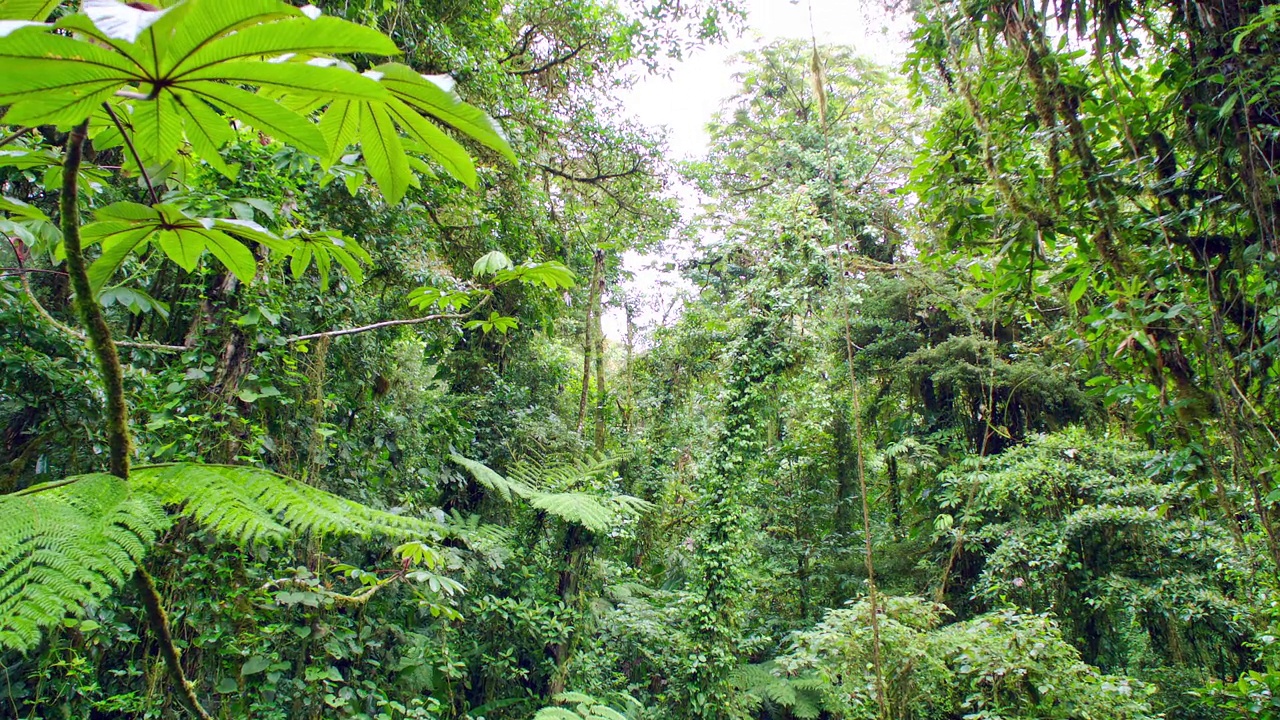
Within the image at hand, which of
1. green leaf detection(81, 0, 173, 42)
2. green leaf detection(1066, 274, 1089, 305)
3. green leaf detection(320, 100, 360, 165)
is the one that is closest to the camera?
green leaf detection(81, 0, 173, 42)

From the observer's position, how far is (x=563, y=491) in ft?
12.2

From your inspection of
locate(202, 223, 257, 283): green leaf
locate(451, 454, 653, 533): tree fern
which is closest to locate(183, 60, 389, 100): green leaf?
locate(202, 223, 257, 283): green leaf

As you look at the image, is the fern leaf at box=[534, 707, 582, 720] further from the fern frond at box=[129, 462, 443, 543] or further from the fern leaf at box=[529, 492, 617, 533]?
the fern frond at box=[129, 462, 443, 543]

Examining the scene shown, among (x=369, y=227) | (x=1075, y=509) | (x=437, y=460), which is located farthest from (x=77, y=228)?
(x=1075, y=509)

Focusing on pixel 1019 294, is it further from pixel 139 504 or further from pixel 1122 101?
pixel 139 504

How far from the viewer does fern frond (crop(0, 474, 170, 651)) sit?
382 millimetres

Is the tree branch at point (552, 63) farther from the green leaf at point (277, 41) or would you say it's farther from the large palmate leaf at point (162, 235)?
the green leaf at point (277, 41)

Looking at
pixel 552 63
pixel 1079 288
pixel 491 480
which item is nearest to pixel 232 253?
pixel 1079 288

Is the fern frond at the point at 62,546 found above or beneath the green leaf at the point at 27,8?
beneath

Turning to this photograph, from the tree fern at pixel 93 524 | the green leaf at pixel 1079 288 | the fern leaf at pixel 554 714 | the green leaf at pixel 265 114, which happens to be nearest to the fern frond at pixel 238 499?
the tree fern at pixel 93 524

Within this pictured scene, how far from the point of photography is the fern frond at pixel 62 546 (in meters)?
0.38

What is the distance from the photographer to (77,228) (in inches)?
15.5

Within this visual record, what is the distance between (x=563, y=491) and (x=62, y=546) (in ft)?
11.1

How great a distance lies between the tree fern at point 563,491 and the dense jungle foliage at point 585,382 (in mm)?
31
